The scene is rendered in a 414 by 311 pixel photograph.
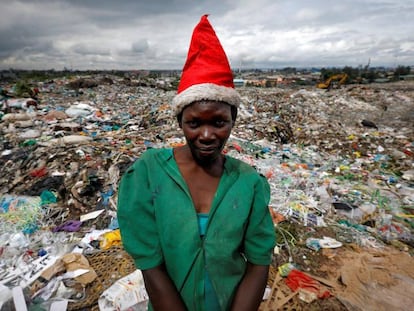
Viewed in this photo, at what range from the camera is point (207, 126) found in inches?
33.0

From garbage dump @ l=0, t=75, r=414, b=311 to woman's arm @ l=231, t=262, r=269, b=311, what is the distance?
1.17 m

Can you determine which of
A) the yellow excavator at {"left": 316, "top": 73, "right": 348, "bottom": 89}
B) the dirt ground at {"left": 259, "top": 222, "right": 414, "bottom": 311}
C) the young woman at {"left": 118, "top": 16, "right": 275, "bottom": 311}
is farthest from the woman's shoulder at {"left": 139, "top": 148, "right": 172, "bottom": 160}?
the yellow excavator at {"left": 316, "top": 73, "right": 348, "bottom": 89}

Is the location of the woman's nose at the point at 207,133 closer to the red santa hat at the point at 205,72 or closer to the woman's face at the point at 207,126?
the woman's face at the point at 207,126

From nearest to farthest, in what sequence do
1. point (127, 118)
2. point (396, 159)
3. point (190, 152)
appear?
point (190, 152) < point (396, 159) < point (127, 118)

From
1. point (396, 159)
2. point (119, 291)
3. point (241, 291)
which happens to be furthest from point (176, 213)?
point (396, 159)

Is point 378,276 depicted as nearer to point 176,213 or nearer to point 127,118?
point 176,213

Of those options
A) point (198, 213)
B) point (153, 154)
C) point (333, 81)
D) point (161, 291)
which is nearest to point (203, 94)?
point (153, 154)

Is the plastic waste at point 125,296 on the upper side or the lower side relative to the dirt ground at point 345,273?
upper

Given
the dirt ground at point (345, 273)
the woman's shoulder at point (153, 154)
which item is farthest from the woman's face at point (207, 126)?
the dirt ground at point (345, 273)

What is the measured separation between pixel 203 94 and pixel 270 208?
266cm

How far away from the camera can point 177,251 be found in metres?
0.83

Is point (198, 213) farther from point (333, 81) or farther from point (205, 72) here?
point (333, 81)

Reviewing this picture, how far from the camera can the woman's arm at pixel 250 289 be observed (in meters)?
0.91

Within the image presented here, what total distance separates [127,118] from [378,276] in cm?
688
